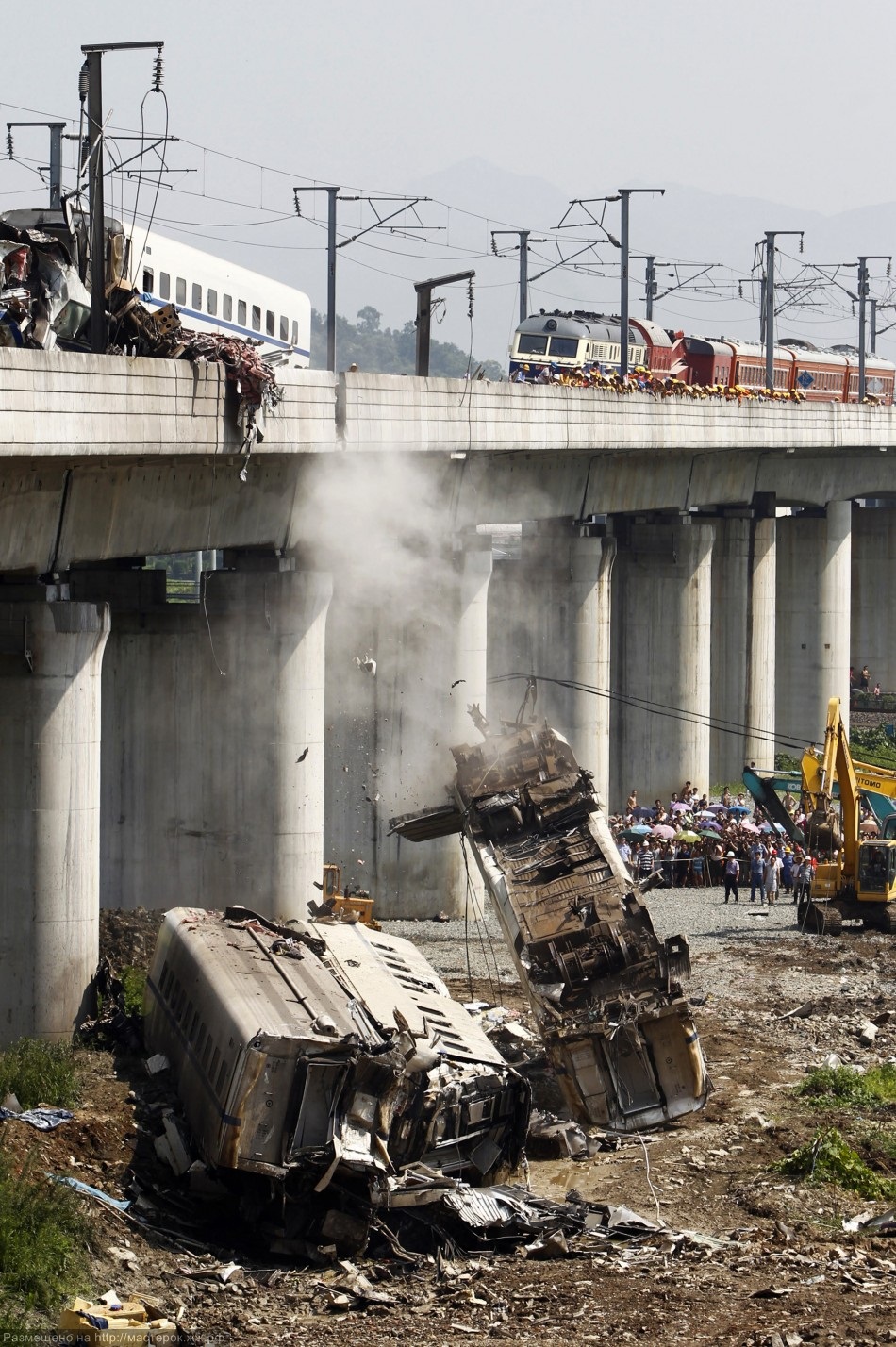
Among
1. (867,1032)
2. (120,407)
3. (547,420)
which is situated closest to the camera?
(120,407)

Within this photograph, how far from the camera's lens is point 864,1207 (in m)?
22.2

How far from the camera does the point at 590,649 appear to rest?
167 ft

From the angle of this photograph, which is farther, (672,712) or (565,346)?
(565,346)

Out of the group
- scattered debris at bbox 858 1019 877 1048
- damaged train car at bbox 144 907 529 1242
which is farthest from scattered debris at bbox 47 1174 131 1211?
scattered debris at bbox 858 1019 877 1048

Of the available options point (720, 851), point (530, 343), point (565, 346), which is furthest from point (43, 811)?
point (530, 343)

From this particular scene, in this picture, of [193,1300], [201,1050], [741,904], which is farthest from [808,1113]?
[741,904]

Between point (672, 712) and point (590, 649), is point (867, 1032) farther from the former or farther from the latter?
point (672, 712)

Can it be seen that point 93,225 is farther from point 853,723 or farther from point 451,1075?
point 853,723

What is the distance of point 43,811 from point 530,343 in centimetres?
3952

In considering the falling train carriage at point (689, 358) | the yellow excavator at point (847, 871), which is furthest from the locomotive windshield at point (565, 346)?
the yellow excavator at point (847, 871)

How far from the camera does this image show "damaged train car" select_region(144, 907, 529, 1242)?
1983cm

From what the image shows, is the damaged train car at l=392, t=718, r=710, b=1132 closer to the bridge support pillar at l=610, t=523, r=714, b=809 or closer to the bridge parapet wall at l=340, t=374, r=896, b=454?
the bridge parapet wall at l=340, t=374, r=896, b=454

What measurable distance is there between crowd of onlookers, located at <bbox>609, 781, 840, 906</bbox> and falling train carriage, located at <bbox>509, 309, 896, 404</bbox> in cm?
1302

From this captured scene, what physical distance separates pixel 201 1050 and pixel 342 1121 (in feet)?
9.33
